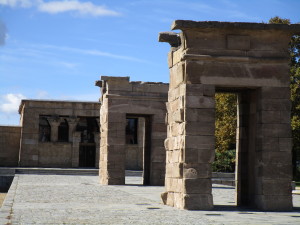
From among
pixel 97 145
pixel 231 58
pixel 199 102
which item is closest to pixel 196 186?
pixel 199 102

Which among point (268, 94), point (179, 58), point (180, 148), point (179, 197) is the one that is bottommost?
point (179, 197)

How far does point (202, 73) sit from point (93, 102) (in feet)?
88.9

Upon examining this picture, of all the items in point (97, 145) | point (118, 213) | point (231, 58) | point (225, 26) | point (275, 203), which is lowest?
point (118, 213)

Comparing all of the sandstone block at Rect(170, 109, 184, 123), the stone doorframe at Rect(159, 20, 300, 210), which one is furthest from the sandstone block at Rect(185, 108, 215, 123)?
the sandstone block at Rect(170, 109, 184, 123)

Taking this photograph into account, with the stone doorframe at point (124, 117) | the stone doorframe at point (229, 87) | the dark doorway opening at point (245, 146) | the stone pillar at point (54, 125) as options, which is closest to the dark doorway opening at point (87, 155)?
the stone pillar at point (54, 125)

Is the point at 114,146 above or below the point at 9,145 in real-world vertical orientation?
below

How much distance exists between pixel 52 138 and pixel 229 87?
26.5m

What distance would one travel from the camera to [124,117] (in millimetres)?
21984

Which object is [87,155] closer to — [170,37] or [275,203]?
[170,37]

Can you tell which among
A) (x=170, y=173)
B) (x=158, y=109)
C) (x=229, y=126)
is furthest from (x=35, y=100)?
(x=170, y=173)

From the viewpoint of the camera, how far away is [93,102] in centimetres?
3884

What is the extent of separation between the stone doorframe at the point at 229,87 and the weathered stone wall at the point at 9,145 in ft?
87.5

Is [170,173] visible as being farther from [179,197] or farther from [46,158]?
[46,158]

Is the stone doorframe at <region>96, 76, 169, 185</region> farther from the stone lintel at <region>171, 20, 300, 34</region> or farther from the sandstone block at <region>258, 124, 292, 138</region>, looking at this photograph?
the stone lintel at <region>171, 20, 300, 34</region>
